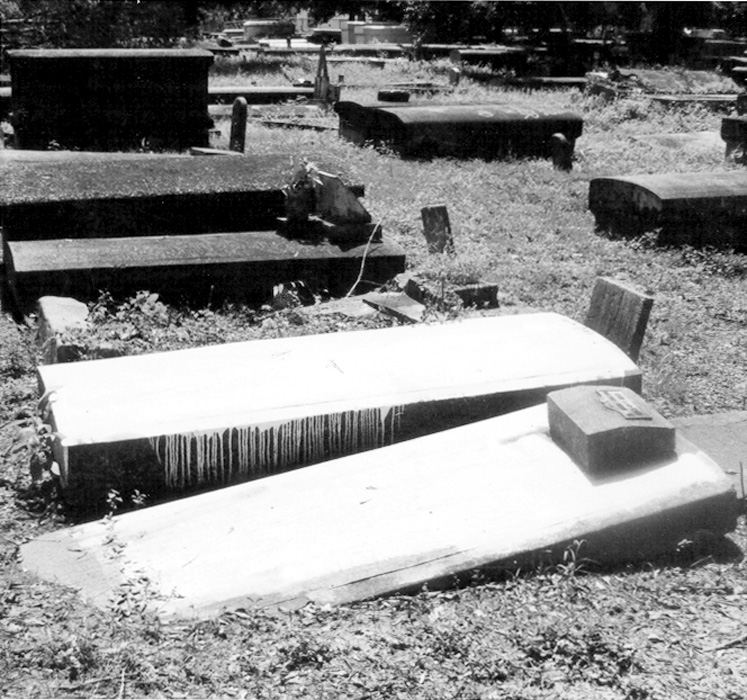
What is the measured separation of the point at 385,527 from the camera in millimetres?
3910

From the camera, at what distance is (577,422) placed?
425 cm

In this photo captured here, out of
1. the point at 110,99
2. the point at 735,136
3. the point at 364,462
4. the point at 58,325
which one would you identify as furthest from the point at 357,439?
the point at 735,136

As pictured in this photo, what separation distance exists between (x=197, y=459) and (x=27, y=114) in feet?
32.0

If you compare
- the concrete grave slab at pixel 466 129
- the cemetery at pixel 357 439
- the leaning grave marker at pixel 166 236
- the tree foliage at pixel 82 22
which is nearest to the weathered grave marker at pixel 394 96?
the concrete grave slab at pixel 466 129

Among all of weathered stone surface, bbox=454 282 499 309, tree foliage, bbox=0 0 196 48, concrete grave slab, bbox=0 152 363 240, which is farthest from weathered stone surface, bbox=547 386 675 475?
tree foliage, bbox=0 0 196 48

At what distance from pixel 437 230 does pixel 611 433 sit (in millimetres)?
4448

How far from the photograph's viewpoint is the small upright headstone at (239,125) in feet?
40.9

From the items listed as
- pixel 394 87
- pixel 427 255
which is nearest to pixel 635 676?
pixel 427 255

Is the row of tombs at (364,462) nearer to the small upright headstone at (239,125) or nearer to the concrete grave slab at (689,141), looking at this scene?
the small upright headstone at (239,125)

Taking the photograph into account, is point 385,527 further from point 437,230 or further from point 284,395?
point 437,230

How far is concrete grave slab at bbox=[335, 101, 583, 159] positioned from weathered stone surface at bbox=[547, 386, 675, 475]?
922cm

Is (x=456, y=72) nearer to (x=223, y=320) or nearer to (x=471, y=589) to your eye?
(x=223, y=320)

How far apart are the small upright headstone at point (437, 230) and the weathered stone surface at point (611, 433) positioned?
4.11m

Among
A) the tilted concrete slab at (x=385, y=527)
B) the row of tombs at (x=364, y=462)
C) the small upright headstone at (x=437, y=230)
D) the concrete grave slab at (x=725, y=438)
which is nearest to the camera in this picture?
the tilted concrete slab at (x=385, y=527)
